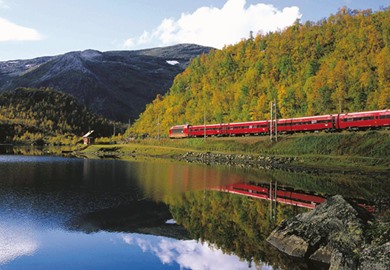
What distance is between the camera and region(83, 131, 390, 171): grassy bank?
6506 centimetres

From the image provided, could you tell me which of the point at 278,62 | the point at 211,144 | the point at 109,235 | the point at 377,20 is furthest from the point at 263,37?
the point at 109,235

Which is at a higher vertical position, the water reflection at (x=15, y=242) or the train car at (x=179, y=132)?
the train car at (x=179, y=132)

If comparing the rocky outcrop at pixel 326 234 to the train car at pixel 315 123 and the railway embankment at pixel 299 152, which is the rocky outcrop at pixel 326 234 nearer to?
the railway embankment at pixel 299 152

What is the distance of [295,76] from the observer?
14325cm

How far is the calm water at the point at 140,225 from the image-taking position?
21672 millimetres

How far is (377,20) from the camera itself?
14138cm

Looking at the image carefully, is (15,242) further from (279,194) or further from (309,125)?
(309,125)

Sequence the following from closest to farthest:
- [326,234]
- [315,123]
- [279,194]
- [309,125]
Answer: [326,234] < [279,194] < [315,123] < [309,125]

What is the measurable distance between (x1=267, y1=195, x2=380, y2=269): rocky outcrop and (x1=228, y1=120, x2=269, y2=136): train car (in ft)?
243

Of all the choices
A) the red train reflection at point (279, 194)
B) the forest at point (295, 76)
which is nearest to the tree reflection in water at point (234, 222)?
the red train reflection at point (279, 194)

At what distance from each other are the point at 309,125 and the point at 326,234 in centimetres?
6835

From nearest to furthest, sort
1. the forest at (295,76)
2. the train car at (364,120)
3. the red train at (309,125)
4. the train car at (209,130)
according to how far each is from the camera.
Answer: the train car at (364,120)
the red train at (309,125)
the train car at (209,130)
the forest at (295,76)

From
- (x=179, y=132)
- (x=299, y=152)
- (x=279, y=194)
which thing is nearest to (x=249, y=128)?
(x=299, y=152)

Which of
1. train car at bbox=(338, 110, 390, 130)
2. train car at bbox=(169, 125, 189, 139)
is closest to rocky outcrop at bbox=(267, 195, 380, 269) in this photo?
train car at bbox=(338, 110, 390, 130)
